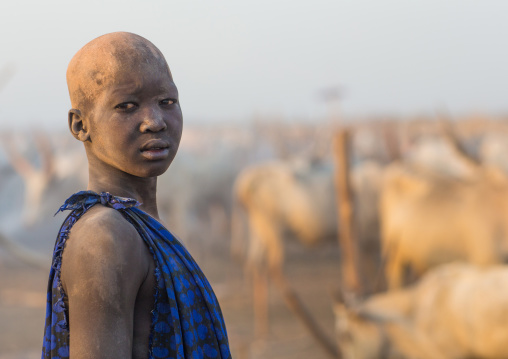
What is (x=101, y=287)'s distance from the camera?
1.04 metres

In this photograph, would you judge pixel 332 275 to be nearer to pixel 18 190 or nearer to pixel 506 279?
pixel 506 279

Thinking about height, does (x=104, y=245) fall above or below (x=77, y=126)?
below

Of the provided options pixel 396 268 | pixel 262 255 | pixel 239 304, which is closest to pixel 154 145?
pixel 396 268

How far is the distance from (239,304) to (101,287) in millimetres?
7523

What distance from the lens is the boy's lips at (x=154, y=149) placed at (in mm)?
1160

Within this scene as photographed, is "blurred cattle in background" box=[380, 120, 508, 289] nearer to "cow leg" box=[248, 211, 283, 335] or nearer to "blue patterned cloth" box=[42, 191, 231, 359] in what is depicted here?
"cow leg" box=[248, 211, 283, 335]

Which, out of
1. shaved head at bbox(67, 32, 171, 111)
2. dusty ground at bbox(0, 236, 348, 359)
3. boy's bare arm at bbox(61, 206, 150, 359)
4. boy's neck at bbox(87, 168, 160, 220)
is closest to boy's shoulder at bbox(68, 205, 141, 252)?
boy's bare arm at bbox(61, 206, 150, 359)

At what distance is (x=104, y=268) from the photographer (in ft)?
3.41

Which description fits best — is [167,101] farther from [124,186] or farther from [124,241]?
[124,241]

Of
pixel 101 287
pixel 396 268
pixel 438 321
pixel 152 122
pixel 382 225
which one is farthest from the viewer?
pixel 382 225

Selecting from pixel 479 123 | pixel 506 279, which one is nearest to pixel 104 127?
pixel 506 279

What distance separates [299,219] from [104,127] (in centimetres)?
670

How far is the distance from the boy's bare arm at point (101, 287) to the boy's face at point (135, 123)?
0.14 m

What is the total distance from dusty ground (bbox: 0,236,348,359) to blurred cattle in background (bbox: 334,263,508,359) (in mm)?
378
